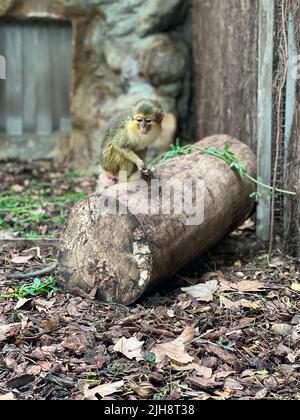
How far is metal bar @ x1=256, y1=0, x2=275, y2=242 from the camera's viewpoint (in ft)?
19.0

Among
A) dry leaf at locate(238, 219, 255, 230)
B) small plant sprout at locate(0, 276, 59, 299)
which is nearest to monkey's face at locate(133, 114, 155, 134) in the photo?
small plant sprout at locate(0, 276, 59, 299)

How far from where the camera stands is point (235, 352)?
4332mm

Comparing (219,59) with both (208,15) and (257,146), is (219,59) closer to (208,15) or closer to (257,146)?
(208,15)

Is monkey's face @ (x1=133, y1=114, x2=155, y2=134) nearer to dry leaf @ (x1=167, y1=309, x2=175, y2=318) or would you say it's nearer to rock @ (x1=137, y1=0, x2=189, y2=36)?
dry leaf @ (x1=167, y1=309, x2=175, y2=318)

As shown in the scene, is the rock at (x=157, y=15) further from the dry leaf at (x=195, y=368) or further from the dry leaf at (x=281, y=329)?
the dry leaf at (x=195, y=368)

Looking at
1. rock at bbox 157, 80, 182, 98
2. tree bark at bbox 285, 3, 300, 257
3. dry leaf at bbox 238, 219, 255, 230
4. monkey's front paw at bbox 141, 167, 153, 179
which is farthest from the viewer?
rock at bbox 157, 80, 182, 98

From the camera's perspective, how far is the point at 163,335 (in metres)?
4.48

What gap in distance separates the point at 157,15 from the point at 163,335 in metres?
5.09

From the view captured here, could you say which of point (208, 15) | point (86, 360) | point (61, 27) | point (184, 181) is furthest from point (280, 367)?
point (61, 27)

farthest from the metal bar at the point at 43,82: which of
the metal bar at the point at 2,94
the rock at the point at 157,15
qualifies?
the rock at the point at 157,15

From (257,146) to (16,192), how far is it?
3.01 metres

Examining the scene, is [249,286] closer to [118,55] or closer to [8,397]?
[8,397]

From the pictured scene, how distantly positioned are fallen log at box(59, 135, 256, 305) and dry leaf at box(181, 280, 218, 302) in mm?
185

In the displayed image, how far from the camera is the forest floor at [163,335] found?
392cm
